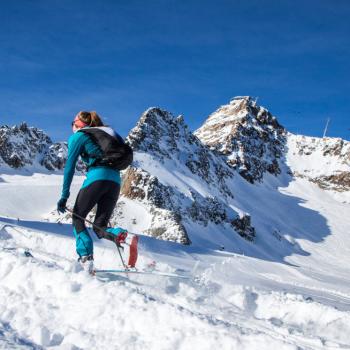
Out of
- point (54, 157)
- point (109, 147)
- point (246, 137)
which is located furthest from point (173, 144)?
point (109, 147)

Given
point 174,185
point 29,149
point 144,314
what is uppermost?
point 29,149

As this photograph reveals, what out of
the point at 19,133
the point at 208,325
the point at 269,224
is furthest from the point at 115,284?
the point at 19,133

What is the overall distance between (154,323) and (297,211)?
72.9 metres

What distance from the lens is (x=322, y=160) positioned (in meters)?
99.1

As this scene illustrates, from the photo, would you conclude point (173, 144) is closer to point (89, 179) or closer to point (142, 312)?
point (89, 179)

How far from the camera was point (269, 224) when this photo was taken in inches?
2483

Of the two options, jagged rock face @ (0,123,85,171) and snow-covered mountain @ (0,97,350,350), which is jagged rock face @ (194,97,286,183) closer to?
snow-covered mountain @ (0,97,350,350)

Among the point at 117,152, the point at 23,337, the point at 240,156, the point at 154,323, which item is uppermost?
the point at 240,156

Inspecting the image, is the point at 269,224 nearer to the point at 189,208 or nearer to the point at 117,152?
the point at 189,208

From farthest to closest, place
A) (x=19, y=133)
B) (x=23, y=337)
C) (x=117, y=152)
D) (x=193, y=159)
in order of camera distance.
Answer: (x=19, y=133) < (x=193, y=159) < (x=117, y=152) < (x=23, y=337)

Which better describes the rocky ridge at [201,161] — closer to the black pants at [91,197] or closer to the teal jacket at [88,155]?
the black pants at [91,197]

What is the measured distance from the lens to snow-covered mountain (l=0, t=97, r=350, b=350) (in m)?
3.50

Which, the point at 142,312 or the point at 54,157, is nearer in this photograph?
the point at 142,312

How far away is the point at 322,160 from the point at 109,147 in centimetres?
9977
